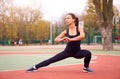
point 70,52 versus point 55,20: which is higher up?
point 55,20

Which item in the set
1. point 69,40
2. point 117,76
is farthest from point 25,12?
point 117,76

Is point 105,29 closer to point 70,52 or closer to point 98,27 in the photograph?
point 98,27

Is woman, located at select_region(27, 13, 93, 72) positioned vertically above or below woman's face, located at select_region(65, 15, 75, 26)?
below

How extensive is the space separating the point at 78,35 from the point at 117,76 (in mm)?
744

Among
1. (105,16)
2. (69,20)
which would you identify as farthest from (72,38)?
(105,16)

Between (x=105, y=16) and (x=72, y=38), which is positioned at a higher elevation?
(x=105, y=16)

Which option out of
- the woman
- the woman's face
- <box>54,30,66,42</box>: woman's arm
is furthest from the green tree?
the woman's face

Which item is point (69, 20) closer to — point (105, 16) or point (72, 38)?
point (72, 38)

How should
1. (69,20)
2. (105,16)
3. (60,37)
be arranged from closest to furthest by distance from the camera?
(69,20) → (60,37) → (105,16)

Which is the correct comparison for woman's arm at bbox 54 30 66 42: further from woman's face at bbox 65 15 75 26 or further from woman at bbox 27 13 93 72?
woman's face at bbox 65 15 75 26

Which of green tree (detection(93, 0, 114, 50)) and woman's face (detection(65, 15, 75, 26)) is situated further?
green tree (detection(93, 0, 114, 50))

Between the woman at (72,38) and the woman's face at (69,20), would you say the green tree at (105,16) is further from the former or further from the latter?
the woman's face at (69,20)

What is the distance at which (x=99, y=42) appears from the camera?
22.0m

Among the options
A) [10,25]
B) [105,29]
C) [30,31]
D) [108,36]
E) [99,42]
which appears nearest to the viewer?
[10,25]
